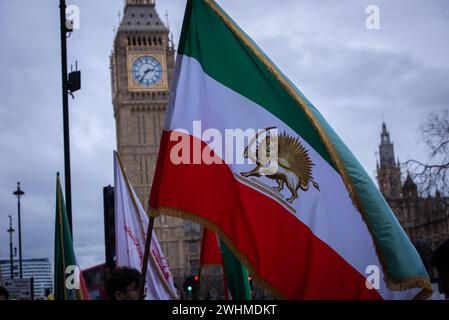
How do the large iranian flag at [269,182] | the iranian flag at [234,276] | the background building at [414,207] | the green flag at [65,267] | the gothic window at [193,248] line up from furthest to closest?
the gothic window at [193,248], the background building at [414,207], the green flag at [65,267], the iranian flag at [234,276], the large iranian flag at [269,182]

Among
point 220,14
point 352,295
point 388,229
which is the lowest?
point 352,295

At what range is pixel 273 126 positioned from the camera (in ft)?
20.0

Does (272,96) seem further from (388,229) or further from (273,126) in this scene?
(388,229)

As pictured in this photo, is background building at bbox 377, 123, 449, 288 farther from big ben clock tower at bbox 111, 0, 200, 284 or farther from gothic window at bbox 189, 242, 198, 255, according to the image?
big ben clock tower at bbox 111, 0, 200, 284

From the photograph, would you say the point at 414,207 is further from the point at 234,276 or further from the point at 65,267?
the point at 65,267

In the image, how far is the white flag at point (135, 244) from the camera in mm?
10852

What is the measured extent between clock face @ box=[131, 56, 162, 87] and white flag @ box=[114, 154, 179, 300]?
269 ft

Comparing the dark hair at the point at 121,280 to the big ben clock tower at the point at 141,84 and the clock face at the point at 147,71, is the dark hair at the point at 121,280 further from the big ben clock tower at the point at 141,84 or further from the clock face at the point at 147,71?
the clock face at the point at 147,71

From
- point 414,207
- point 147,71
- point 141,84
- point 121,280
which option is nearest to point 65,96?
point 121,280

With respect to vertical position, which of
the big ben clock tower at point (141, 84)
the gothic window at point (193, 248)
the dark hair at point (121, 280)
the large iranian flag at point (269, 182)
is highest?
the big ben clock tower at point (141, 84)

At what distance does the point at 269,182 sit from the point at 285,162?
7.3 inches

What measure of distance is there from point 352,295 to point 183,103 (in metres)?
1.91

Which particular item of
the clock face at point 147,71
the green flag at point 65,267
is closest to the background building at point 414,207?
the green flag at point 65,267
